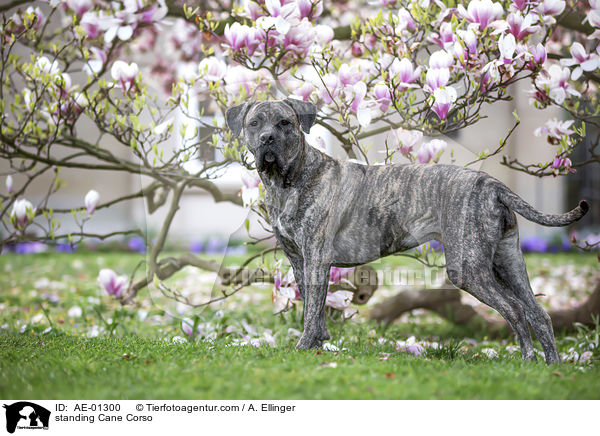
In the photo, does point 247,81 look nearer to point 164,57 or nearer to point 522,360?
point 522,360

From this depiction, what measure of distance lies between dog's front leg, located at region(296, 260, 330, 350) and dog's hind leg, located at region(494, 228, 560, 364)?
1.15m

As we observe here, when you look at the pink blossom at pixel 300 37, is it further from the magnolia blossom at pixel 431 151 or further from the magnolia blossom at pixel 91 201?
the magnolia blossom at pixel 91 201

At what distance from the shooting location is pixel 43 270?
9.34 meters

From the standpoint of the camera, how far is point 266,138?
3.32 metres

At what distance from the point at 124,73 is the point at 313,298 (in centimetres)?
266

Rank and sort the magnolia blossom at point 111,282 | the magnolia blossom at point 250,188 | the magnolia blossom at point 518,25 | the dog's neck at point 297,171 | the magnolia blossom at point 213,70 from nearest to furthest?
the dog's neck at point 297,171, the magnolia blossom at point 518,25, the magnolia blossom at point 250,188, the magnolia blossom at point 213,70, the magnolia blossom at point 111,282

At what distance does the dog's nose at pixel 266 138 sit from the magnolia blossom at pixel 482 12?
1805 millimetres

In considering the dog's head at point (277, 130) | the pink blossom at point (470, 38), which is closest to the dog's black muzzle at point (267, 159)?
the dog's head at point (277, 130)

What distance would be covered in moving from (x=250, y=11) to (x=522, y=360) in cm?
333
